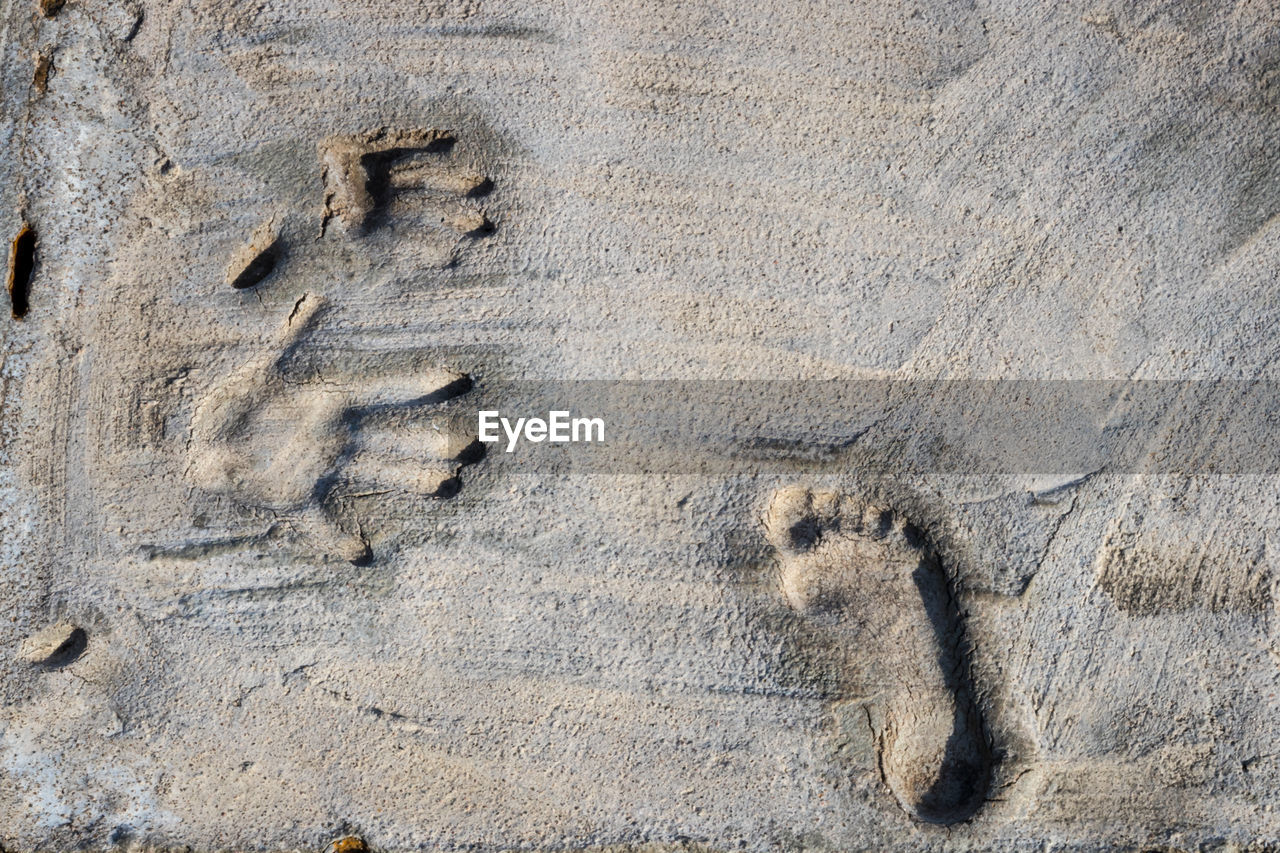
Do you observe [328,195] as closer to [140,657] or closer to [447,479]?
[447,479]

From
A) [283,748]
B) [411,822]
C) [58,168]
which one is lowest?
[411,822]

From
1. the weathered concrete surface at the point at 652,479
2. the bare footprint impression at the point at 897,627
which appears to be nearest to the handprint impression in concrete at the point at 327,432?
the weathered concrete surface at the point at 652,479

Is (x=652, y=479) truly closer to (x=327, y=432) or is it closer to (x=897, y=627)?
(x=897, y=627)

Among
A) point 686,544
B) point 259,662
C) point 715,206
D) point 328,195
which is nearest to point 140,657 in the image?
point 259,662

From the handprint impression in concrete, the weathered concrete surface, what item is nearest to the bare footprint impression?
the weathered concrete surface

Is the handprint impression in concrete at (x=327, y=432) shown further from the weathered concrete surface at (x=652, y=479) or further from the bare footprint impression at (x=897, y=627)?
the bare footprint impression at (x=897, y=627)

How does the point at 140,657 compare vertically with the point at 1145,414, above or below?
below
